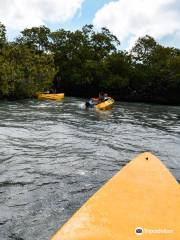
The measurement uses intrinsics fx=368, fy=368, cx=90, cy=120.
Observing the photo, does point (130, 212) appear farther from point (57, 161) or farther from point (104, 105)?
point (104, 105)

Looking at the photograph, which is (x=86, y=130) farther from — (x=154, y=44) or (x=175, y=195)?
(x=154, y=44)

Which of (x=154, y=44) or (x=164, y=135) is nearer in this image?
(x=164, y=135)

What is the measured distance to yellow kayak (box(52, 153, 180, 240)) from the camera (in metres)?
5.02

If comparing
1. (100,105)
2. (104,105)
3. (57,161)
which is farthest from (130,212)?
(104,105)

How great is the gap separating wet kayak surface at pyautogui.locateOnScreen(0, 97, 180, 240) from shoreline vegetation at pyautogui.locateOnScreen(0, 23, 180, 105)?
25.9 meters

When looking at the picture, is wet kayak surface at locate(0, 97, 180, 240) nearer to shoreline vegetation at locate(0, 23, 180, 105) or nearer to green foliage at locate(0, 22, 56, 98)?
green foliage at locate(0, 22, 56, 98)

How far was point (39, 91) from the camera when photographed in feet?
132

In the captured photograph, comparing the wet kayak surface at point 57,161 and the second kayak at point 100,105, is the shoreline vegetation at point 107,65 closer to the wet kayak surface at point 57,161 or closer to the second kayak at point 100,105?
the second kayak at point 100,105

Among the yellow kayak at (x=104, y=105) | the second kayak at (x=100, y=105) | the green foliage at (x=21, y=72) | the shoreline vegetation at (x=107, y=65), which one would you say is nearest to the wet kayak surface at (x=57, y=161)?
the second kayak at (x=100, y=105)

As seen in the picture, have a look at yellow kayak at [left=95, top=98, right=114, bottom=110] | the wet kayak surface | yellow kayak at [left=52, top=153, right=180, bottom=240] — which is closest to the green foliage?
yellow kayak at [left=95, top=98, right=114, bottom=110]

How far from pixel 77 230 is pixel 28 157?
652 centimetres

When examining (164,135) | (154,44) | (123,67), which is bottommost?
(164,135)

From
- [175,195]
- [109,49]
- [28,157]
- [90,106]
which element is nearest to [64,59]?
[109,49]

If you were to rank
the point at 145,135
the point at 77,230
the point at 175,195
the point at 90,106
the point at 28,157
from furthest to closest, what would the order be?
the point at 90,106 < the point at 145,135 < the point at 28,157 < the point at 175,195 < the point at 77,230
